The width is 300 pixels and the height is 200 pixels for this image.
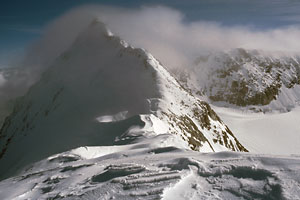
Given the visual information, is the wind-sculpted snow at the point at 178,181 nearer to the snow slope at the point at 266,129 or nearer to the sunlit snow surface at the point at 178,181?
the sunlit snow surface at the point at 178,181

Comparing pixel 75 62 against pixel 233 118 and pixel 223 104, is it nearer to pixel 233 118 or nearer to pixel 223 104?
pixel 233 118

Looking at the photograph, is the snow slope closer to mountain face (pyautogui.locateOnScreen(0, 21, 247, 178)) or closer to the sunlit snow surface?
mountain face (pyautogui.locateOnScreen(0, 21, 247, 178))

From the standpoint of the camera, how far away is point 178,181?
20.1 feet

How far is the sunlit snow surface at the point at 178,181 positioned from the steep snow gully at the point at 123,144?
25 millimetres

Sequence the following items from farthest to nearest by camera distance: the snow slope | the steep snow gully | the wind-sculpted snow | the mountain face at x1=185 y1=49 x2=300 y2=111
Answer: the mountain face at x1=185 y1=49 x2=300 y2=111
the snow slope
the steep snow gully
the wind-sculpted snow

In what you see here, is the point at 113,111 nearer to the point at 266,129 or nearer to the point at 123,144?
the point at 123,144

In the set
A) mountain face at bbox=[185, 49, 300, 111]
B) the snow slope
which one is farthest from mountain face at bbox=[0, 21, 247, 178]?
mountain face at bbox=[185, 49, 300, 111]

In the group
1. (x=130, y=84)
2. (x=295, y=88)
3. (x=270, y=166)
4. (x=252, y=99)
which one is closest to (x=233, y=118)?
(x=252, y=99)

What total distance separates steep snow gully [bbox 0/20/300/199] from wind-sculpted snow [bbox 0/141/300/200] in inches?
1.0

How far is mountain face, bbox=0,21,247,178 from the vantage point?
20375mm

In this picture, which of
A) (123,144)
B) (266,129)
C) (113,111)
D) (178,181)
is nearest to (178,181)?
(178,181)

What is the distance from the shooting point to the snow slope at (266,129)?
4991 centimetres

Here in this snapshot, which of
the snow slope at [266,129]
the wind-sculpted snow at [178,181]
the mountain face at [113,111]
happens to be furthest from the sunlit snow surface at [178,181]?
the snow slope at [266,129]

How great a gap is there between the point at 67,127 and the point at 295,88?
3584 inches
